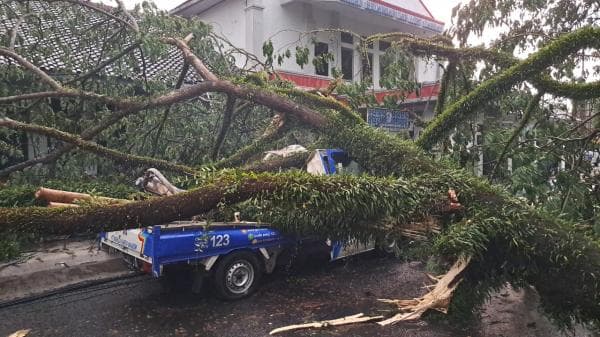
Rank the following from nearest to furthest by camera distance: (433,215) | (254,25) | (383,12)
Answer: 1. (433,215)
2. (254,25)
3. (383,12)

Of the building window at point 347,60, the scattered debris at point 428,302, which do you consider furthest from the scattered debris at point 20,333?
the building window at point 347,60

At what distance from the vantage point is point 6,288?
540 centimetres

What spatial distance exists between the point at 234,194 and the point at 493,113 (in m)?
4.47

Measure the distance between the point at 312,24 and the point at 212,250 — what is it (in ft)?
36.7

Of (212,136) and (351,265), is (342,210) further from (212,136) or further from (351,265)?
(212,136)

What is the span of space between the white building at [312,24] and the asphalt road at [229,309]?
7.67 meters

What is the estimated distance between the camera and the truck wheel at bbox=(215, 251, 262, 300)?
5.04 m

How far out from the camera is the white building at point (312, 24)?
43.1ft

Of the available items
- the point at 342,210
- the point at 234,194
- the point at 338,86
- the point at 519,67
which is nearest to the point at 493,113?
the point at 519,67

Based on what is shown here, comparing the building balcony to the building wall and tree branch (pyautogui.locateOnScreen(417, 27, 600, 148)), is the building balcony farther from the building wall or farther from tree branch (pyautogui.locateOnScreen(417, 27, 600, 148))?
tree branch (pyautogui.locateOnScreen(417, 27, 600, 148))

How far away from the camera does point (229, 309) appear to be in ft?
16.0

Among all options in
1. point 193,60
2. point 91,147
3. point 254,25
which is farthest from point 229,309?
point 254,25

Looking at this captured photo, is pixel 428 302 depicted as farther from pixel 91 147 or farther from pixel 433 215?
pixel 91 147

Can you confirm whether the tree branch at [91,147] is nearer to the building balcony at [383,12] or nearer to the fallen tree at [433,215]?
the fallen tree at [433,215]
